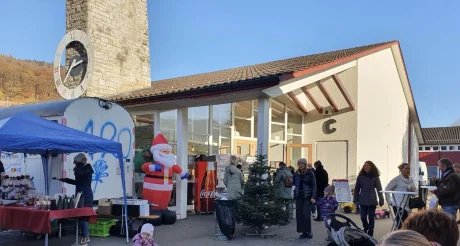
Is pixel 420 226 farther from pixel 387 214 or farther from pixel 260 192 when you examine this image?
pixel 387 214

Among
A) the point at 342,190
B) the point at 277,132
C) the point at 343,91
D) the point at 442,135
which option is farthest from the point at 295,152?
the point at 442,135

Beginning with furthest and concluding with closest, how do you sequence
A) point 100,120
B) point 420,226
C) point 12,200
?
1. point 100,120
2. point 12,200
3. point 420,226

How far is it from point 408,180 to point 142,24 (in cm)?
1372

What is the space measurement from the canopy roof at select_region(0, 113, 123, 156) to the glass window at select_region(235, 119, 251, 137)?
718 centimetres

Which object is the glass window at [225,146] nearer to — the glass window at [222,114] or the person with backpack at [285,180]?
the glass window at [222,114]

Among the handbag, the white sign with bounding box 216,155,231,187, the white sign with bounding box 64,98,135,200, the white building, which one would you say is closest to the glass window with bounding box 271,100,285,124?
the white building

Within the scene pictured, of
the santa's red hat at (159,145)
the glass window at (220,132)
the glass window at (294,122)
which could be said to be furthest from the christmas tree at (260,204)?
the glass window at (294,122)

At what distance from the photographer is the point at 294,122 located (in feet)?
51.8

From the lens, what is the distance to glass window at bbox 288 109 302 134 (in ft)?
51.6

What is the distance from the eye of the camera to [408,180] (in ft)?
28.3

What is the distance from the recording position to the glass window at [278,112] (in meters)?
15.3

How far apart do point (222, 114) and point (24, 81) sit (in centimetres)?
3928

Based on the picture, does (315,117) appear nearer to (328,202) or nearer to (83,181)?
(328,202)

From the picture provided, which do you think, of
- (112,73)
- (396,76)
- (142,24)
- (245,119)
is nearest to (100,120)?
(245,119)
